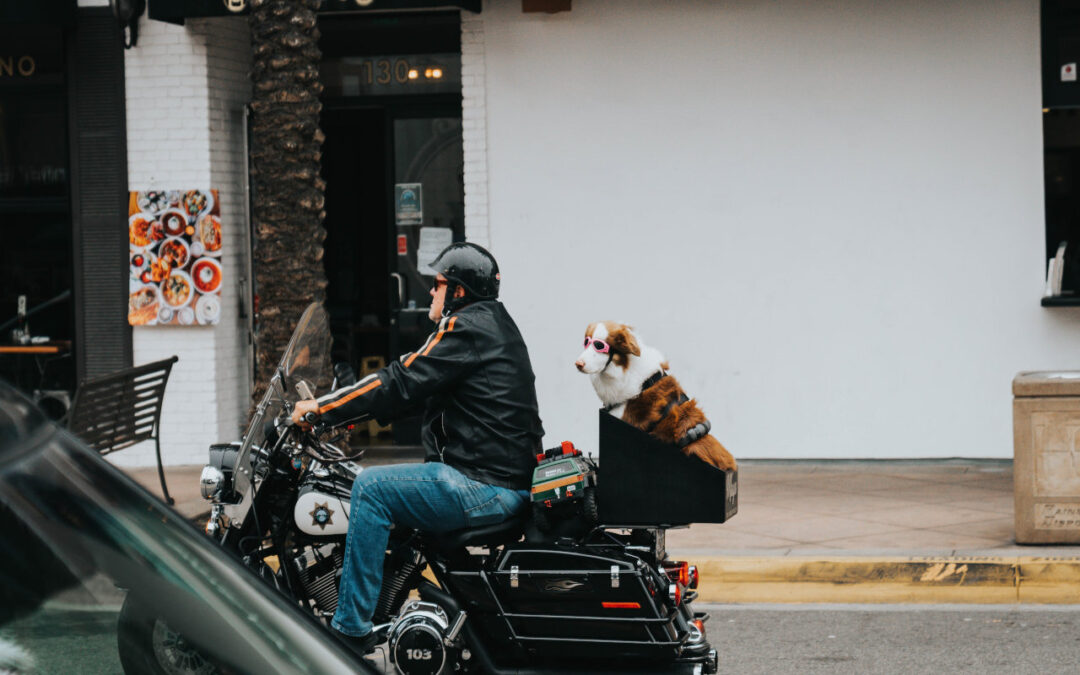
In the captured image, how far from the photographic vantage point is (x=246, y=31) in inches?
468

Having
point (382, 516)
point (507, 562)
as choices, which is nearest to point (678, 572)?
point (507, 562)

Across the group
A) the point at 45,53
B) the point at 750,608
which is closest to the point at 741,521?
the point at 750,608

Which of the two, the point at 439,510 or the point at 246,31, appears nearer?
the point at 439,510

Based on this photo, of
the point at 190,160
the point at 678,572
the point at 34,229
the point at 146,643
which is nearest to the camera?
the point at 146,643

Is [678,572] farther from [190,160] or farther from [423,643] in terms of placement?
[190,160]

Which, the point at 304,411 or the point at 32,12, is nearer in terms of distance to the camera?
the point at 304,411

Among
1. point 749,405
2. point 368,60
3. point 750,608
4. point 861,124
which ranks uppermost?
point 368,60

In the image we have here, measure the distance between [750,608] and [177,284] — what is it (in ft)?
19.7

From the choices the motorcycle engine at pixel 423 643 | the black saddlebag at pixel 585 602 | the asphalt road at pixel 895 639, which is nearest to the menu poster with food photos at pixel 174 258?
the asphalt road at pixel 895 639

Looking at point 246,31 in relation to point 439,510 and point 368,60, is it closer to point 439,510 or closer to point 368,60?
point 368,60

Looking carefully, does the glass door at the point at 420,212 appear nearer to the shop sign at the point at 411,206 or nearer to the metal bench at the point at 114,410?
the shop sign at the point at 411,206

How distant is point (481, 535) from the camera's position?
509cm

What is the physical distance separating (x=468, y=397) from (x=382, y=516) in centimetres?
54

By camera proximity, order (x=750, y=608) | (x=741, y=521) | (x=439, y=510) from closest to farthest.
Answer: (x=439, y=510) < (x=750, y=608) < (x=741, y=521)
